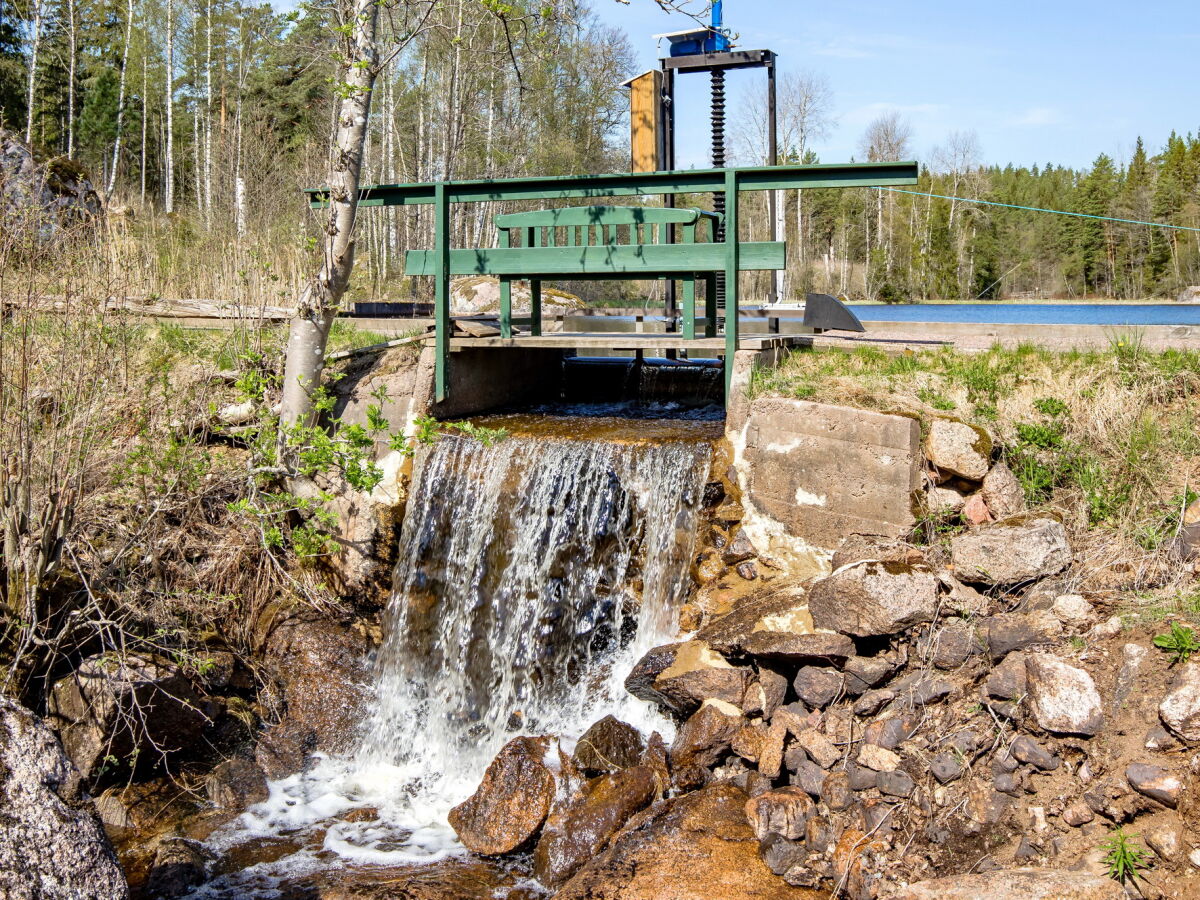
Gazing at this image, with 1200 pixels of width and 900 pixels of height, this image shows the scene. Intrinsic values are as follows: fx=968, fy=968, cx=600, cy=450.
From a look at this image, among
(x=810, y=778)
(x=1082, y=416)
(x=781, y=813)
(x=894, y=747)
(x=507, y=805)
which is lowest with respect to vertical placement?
(x=507, y=805)

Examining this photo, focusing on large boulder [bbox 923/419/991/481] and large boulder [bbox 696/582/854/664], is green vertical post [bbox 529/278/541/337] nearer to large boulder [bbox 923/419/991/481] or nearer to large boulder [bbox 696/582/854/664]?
large boulder [bbox 696/582/854/664]

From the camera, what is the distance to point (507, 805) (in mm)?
5434

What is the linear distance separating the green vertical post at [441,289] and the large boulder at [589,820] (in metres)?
3.93

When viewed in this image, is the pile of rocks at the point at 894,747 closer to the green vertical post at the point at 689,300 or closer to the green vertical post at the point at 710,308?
the green vertical post at the point at 689,300

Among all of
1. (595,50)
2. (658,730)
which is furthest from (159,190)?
(658,730)

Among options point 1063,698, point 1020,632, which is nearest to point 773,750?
point 1020,632

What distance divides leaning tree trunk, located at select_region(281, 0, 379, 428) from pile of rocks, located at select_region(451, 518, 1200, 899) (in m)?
3.50

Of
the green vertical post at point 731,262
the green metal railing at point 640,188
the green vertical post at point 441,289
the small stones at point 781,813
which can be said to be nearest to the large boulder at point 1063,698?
the small stones at point 781,813

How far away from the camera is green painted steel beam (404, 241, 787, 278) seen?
726 cm

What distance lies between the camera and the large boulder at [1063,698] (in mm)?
4258

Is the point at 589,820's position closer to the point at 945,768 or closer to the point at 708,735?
the point at 708,735

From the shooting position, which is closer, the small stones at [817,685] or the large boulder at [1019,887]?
the large boulder at [1019,887]

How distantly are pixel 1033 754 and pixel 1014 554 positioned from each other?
1.26 m

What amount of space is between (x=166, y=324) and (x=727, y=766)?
708 centimetres
